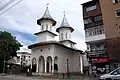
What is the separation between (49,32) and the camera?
50.7m

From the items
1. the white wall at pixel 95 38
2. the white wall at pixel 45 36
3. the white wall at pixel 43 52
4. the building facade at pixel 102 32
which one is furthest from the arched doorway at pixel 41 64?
the white wall at pixel 95 38

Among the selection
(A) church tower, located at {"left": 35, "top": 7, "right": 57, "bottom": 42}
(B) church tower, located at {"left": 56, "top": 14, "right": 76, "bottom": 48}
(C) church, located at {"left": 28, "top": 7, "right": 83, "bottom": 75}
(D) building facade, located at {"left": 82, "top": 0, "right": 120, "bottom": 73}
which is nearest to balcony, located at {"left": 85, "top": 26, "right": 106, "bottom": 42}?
(D) building facade, located at {"left": 82, "top": 0, "right": 120, "bottom": 73}

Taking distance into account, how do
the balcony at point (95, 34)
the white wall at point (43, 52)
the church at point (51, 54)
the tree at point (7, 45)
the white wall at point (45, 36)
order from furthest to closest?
the tree at point (7, 45) < the white wall at point (45, 36) < the church at point (51, 54) < the white wall at point (43, 52) < the balcony at point (95, 34)

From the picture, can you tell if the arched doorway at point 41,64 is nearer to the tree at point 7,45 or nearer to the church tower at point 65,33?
the tree at point 7,45

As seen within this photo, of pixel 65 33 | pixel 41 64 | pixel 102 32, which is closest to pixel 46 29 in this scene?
pixel 65 33

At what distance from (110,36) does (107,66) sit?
4.86 m

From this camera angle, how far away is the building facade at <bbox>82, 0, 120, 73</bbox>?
30125 mm

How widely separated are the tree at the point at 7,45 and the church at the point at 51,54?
7.79 m

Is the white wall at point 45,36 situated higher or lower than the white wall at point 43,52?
higher

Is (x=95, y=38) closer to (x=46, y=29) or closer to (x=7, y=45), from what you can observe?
(x=46, y=29)

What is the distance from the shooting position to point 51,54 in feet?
143

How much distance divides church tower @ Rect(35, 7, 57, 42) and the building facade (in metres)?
18.0

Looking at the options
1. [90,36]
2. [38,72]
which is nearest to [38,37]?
[38,72]

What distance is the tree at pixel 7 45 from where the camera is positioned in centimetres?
5103
